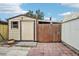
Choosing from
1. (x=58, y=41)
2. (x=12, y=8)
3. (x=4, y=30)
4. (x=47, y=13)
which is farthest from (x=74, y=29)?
(x=47, y=13)

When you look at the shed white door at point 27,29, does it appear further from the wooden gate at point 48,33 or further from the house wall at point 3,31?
the house wall at point 3,31

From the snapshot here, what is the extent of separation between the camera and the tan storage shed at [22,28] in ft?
53.6

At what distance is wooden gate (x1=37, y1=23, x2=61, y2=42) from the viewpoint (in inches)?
632

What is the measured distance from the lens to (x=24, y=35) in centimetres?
1639

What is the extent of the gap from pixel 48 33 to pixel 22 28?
2.09 metres

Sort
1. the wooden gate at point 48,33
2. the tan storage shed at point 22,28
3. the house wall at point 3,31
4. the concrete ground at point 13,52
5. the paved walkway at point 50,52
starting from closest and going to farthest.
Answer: the concrete ground at point 13,52, the paved walkway at point 50,52, the wooden gate at point 48,33, the tan storage shed at point 22,28, the house wall at point 3,31

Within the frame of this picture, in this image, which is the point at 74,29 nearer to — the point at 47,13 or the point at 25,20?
the point at 25,20

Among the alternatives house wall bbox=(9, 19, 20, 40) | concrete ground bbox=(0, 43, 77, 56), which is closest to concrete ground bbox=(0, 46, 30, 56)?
concrete ground bbox=(0, 43, 77, 56)

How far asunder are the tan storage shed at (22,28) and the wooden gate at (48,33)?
55 cm

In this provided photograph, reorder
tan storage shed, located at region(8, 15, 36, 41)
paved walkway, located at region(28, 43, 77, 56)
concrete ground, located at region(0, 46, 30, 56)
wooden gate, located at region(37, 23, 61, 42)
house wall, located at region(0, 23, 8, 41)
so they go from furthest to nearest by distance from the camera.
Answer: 1. house wall, located at region(0, 23, 8, 41)
2. tan storage shed, located at region(8, 15, 36, 41)
3. wooden gate, located at region(37, 23, 61, 42)
4. paved walkway, located at region(28, 43, 77, 56)
5. concrete ground, located at region(0, 46, 30, 56)

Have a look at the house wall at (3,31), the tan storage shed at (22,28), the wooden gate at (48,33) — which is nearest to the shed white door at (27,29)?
the tan storage shed at (22,28)

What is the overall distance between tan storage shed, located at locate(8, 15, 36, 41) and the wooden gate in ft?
1.81

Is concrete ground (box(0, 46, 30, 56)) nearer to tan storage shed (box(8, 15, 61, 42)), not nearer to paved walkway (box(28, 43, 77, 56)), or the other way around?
paved walkway (box(28, 43, 77, 56))

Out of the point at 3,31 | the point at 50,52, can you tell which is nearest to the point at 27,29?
the point at 3,31
